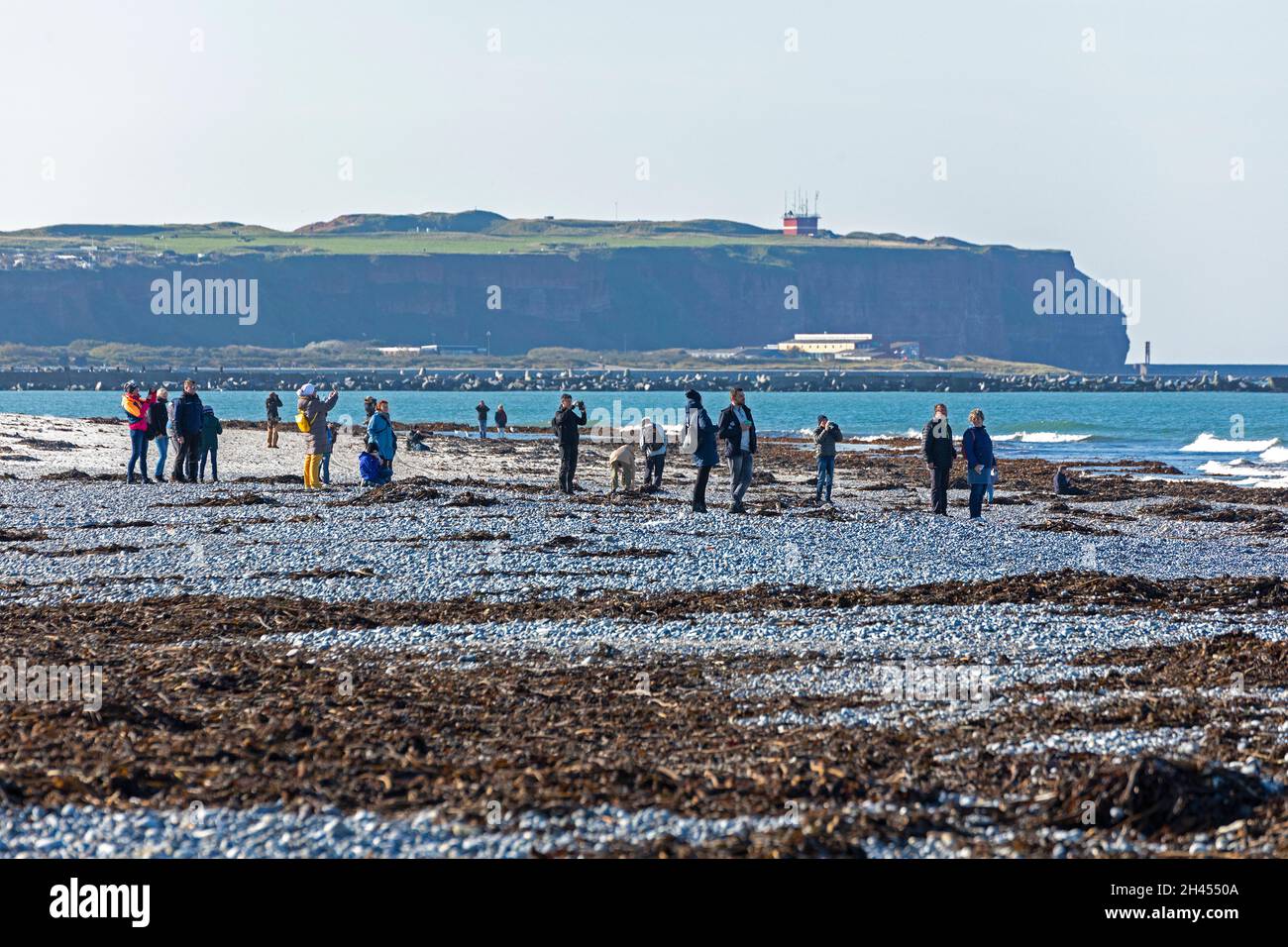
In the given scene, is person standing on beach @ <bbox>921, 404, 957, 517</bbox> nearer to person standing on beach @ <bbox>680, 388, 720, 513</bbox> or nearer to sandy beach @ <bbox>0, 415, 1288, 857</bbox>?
sandy beach @ <bbox>0, 415, 1288, 857</bbox>

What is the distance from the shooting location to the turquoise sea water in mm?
63250

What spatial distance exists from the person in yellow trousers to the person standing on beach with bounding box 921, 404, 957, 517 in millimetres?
9541

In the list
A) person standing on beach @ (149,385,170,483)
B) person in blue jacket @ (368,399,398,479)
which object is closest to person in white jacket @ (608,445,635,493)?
person in blue jacket @ (368,399,398,479)

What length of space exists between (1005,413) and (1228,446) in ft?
138

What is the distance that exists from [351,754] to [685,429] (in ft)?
46.2

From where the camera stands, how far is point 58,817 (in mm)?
7918

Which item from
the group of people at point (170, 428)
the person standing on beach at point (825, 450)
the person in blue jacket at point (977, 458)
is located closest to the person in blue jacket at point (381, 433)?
the group of people at point (170, 428)

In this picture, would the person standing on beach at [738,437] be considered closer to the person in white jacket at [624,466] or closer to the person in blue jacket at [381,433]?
the person in white jacket at [624,466]

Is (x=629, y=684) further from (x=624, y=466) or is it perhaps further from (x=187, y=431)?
(x=187, y=431)

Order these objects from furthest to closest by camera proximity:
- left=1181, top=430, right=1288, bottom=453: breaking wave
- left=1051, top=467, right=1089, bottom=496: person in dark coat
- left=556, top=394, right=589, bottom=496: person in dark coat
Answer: left=1181, top=430, right=1288, bottom=453: breaking wave < left=1051, top=467, right=1089, bottom=496: person in dark coat < left=556, top=394, right=589, bottom=496: person in dark coat

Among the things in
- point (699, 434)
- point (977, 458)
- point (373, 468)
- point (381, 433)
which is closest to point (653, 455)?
point (381, 433)
